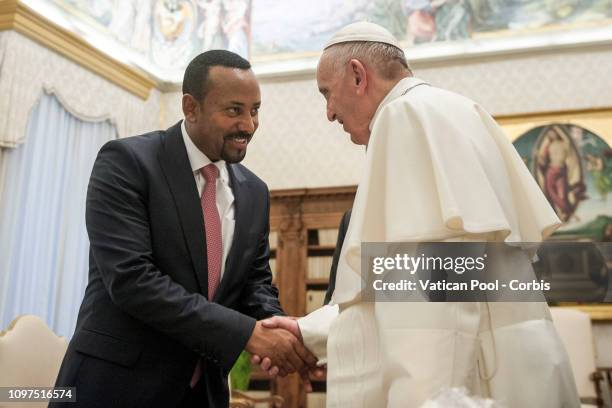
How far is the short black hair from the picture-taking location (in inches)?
102

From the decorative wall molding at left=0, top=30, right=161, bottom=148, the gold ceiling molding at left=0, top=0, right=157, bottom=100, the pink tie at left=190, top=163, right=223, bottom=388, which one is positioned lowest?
the pink tie at left=190, top=163, right=223, bottom=388

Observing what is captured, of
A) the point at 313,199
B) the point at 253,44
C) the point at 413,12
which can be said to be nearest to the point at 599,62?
the point at 413,12

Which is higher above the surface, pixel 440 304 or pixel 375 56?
pixel 375 56

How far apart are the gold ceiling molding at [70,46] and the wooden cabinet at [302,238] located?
252cm

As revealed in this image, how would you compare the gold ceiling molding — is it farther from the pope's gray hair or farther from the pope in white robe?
the pope in white robe

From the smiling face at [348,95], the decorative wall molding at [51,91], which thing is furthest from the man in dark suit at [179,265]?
the decorative wall molding at [51,91]

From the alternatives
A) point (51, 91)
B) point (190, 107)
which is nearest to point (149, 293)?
point (190, 107)

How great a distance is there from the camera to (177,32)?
9070 millimetres

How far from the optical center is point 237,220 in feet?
8.16

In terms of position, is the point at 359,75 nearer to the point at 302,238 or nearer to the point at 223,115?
the point at 223,115

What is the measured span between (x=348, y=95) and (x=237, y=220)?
2.30ft

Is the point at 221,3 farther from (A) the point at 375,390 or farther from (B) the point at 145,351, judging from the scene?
(A) the point at 375,390

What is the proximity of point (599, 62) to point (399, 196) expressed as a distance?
6619mm

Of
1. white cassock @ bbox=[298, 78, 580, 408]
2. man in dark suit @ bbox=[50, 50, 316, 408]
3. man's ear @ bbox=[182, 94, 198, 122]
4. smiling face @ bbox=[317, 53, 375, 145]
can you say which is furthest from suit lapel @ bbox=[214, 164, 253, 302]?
white cassock @ bbox=[298, 78, 580, 408]
